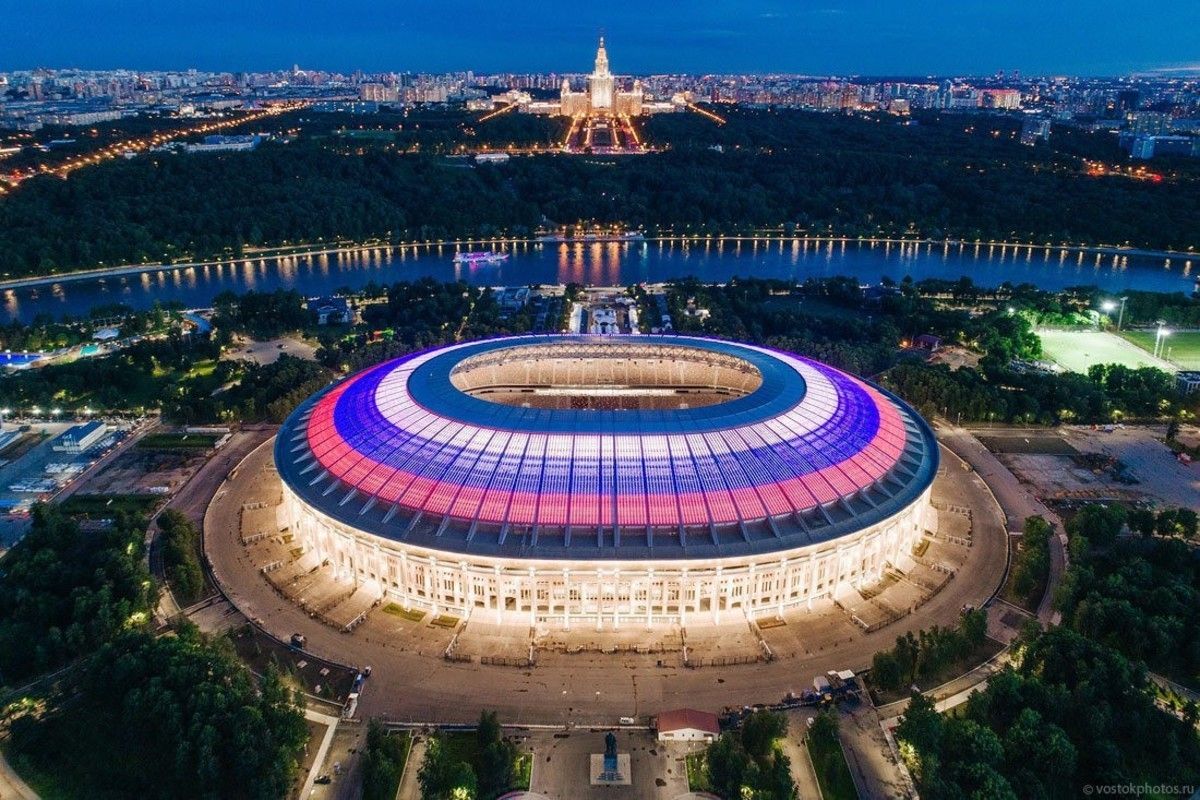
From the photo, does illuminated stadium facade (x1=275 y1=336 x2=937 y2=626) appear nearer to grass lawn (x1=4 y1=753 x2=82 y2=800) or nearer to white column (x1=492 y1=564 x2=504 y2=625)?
white column (x1=492 y1=564 x2=504 y2=625)

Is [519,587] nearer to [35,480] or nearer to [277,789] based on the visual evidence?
[277,789]

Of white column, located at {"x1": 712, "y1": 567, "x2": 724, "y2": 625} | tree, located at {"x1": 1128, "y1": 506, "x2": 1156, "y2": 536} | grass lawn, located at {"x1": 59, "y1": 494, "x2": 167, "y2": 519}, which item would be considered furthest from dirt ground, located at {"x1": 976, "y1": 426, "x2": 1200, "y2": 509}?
grass lawn, located at {"x1": 59, "y1": 494, "x2": 167, "y2": 519}

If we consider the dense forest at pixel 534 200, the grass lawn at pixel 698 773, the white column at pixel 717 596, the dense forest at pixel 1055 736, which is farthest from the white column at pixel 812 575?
the dense forest at pixel 534 200

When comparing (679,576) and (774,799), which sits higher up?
(679,576)

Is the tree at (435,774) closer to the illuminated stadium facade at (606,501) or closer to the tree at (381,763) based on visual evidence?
the tree at (381,763)

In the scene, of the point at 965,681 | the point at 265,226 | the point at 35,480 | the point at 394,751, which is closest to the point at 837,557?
the point at 965,681
